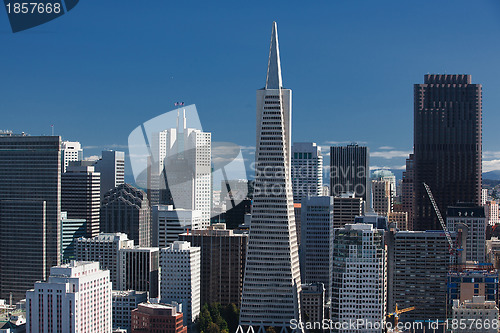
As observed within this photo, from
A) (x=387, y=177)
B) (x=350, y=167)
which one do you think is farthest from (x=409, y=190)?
(x=350, y=167)

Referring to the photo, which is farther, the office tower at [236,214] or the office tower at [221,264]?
the office tower at [236,214]

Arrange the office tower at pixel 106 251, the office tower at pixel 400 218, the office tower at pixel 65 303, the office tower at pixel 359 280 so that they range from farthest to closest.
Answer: the office tower at pixel 400 218 → the office tower at pixel 106 251 → the office tower at pixel 359 280 → the office tower at pixel 65 303

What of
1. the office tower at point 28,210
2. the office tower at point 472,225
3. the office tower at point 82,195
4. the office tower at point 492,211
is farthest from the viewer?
the office tower at point 492,211

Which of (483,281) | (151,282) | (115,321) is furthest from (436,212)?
(115,321)

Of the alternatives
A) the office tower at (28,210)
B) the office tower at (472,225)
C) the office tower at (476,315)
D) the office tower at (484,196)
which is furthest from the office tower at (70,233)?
the office tower at (484,196)

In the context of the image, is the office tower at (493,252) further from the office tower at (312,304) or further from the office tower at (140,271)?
the office tower at (140,271)

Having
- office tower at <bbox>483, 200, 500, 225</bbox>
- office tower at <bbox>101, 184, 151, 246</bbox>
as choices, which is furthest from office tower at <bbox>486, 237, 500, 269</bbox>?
office tower at <bbox>101, 184, 151, 246</bbox>

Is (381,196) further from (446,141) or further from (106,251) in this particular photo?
(106,251)
